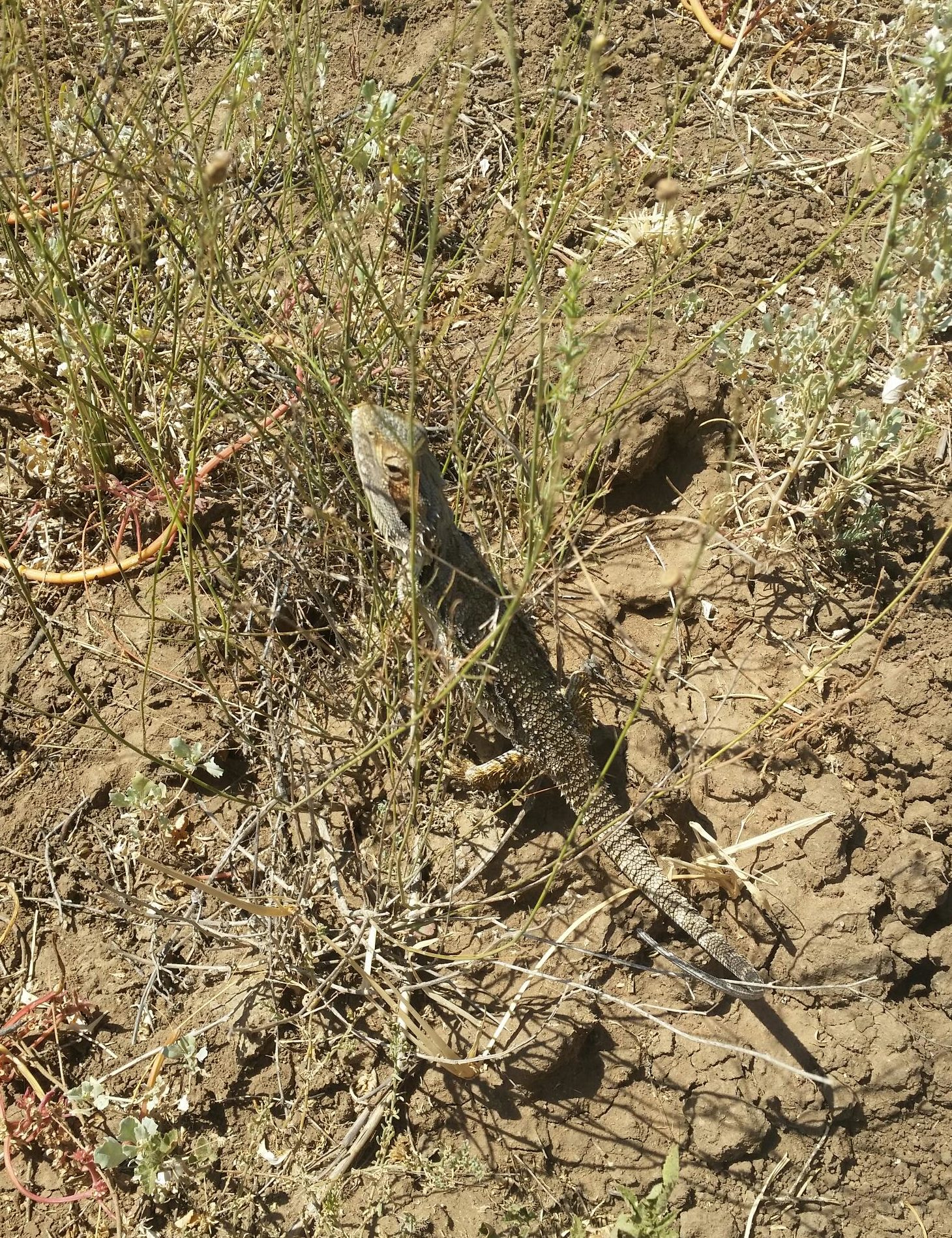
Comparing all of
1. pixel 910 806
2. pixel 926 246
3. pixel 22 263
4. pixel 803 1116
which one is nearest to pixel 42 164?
pixel 22 263

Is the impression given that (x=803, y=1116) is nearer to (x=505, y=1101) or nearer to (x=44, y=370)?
(x=505, y=1101)

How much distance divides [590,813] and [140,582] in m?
2.09

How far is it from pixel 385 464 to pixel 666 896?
1.77 m

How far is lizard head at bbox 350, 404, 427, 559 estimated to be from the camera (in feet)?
10.5

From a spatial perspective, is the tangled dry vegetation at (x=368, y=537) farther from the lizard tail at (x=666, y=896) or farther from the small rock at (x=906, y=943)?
the small rock at (x=906, y=943)

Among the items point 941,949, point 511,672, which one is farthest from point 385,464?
point 941,949

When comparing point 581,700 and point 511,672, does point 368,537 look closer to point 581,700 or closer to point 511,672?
point 511,672

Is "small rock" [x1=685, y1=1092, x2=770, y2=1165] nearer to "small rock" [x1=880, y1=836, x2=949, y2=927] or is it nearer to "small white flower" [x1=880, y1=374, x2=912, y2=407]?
"small rock" [x1=880, y1=836, x2=949, y2=927]

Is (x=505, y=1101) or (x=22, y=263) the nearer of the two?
(x=505, y=1101)

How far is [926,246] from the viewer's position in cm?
348

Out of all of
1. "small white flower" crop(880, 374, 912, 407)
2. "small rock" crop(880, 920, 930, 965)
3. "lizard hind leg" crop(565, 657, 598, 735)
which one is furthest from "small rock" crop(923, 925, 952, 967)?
"small white flower" crop(880, 374, 912, 407)

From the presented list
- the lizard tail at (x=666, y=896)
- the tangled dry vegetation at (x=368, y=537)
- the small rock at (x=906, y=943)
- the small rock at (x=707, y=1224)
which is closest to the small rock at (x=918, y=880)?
the small rock at (x=906, y=943)

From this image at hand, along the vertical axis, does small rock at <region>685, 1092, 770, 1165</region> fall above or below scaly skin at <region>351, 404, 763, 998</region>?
below

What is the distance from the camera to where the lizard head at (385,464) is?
3.19 m
